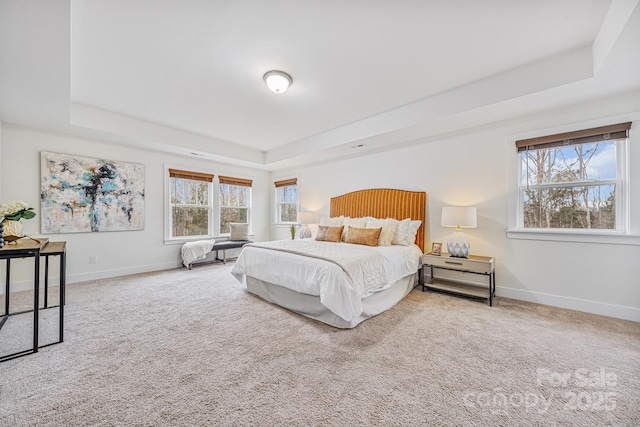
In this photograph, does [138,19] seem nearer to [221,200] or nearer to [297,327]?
[297,327]

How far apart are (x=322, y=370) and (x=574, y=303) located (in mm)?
3100

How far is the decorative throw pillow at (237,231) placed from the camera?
575cm

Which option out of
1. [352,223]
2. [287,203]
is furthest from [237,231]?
[352,223]

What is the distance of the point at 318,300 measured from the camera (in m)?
2.56

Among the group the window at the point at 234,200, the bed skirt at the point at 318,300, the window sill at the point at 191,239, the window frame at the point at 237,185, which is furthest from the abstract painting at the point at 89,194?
the bed skirt at the point at 318,300

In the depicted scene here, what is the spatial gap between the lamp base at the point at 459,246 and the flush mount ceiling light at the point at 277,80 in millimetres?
2895

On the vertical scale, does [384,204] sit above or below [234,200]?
below

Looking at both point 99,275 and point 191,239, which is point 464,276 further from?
point 99,275

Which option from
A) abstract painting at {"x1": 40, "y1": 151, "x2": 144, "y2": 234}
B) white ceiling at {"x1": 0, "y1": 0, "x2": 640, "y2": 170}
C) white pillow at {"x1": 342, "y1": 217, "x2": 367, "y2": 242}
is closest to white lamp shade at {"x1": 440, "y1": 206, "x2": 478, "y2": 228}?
white ceiling at {"x1": 0, "y1": 0, "x2": 640, "y2": 170}

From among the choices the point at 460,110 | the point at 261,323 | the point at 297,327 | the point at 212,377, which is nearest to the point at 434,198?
the point at 460,110

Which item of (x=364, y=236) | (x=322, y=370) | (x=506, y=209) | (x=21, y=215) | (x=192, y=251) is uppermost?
(x=506, y=209)

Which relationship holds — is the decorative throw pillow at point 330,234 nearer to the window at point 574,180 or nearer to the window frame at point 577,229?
the window frame at point 577,229

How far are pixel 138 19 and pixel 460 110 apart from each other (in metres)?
3.27

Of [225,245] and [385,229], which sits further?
[225,245]
